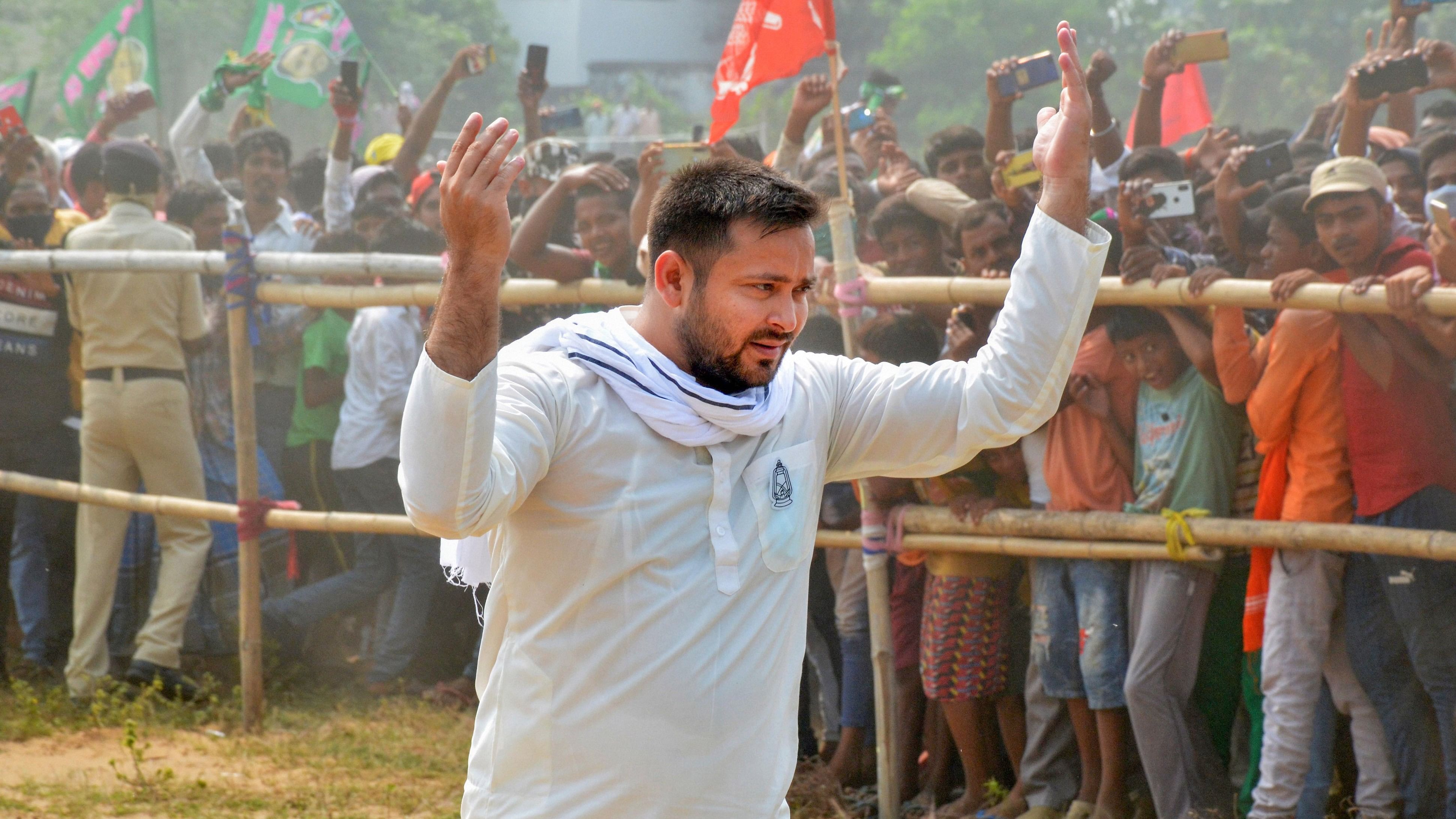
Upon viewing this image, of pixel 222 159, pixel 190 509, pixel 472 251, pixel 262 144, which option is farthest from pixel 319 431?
pixel 472 251

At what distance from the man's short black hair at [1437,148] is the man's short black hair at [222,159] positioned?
7284mm

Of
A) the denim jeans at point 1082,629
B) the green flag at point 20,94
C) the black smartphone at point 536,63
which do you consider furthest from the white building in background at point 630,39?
the denim jeans at point 1082,629

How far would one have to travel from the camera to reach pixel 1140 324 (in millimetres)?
4184

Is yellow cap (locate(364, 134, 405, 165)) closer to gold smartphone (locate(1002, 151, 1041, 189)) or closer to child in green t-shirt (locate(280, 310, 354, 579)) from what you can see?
child in green t-shirt (locate(280, 310, 354, 579))

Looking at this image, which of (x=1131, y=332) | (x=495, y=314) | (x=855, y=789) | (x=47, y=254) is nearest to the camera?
(x=495, y=314)

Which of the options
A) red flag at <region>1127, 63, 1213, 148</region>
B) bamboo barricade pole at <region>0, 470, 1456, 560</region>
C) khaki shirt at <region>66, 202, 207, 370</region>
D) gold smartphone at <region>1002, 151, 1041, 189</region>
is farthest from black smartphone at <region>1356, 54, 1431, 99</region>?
khaki shirt at <region>66, 202, 207, 370</region>

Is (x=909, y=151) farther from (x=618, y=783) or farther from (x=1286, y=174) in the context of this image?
(x=618, y=783)

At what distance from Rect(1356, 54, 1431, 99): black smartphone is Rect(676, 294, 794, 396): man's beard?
362 centimetres

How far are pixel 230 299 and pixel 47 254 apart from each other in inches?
37.5

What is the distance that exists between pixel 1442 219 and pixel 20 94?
8.07 meters

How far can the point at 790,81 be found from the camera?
3506 cm

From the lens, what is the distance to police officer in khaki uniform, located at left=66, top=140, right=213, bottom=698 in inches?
233

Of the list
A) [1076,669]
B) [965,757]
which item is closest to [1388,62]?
[1076,669]

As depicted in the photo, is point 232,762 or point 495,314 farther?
point 232,762
